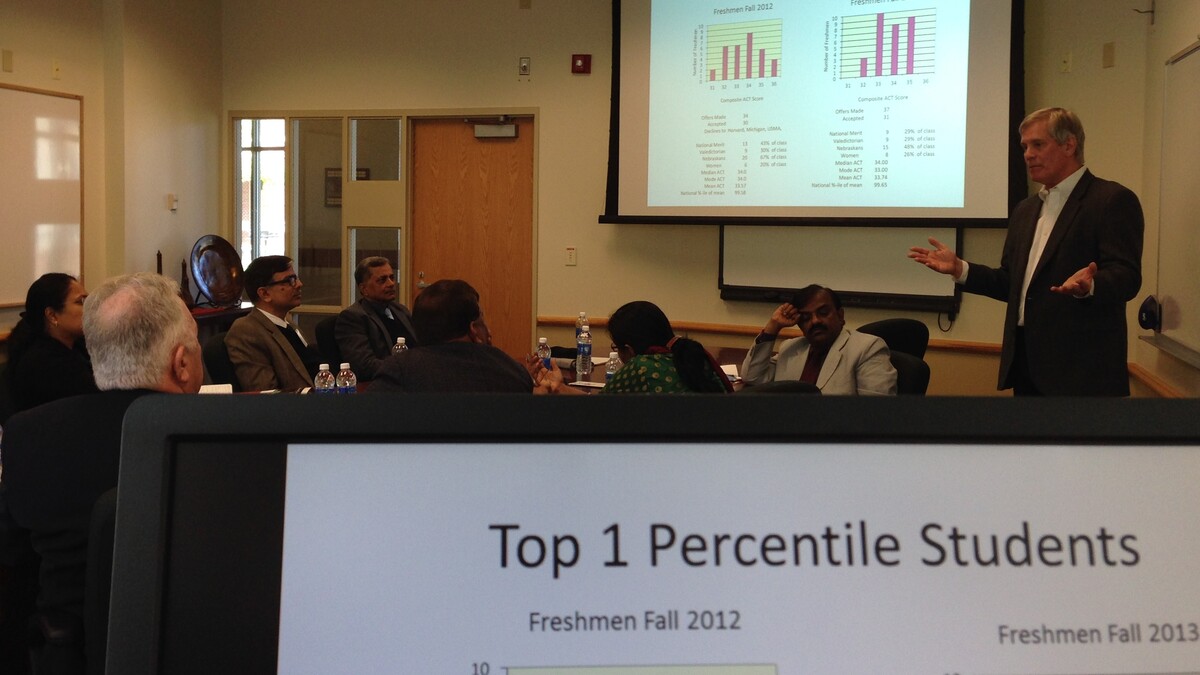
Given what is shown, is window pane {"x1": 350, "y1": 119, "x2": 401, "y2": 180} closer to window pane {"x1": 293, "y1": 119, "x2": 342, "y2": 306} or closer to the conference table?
window pane {"x1": 293, "y1": 119, "x2": 342, "y2": 306}

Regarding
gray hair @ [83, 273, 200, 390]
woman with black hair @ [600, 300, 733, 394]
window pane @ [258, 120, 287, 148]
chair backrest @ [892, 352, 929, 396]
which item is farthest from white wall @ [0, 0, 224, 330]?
chair backrest @ [892, 352, 929, 396]

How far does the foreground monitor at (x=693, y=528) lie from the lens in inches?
22.0

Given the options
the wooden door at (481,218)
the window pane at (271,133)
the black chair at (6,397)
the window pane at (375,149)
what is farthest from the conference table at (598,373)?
the window pane at (271,133)

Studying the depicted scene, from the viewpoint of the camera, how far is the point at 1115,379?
315 cm

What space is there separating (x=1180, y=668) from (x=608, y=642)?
0.31 m

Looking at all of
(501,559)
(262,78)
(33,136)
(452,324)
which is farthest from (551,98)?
(501,559)

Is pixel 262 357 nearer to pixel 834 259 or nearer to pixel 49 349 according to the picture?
pixel 49 349

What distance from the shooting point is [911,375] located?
369 cm

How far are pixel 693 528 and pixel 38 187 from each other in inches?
249

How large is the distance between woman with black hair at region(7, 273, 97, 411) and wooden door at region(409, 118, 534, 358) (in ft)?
11.3

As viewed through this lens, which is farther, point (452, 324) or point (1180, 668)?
point (452, 324)

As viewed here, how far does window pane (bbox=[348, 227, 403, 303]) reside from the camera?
7086 millimetres

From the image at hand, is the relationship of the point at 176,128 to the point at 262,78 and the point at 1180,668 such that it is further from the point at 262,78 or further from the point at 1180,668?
the point at 1180,668

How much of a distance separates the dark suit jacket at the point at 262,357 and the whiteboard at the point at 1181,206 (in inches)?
133
